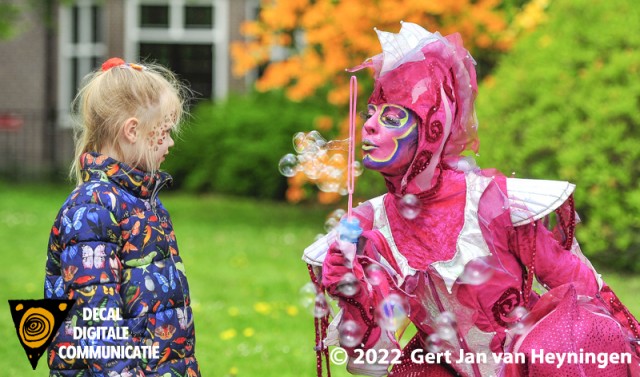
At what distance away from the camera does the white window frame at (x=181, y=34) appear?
18.4 metres

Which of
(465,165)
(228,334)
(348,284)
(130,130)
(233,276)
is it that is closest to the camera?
(348,284)

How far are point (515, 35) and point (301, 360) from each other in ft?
19.0

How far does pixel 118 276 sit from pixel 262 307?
4445mm

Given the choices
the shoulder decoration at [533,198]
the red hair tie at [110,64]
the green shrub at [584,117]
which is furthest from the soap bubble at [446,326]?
→ the green shrub at [584,117]

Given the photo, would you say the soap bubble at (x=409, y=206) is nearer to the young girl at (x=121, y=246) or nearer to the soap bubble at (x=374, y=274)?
the soap bubble at (x=374, y=274)

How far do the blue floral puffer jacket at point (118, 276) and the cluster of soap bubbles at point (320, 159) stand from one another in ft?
1.78

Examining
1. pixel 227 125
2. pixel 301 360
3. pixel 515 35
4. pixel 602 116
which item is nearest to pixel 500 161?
pixel 602 116

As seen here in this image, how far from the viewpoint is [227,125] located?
1648 cm

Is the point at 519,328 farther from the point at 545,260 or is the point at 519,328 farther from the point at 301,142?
the point at 301,142

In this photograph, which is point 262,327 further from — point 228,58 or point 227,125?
point 228,58

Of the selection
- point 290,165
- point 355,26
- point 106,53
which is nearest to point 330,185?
point 290,165

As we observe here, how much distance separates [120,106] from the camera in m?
3.18

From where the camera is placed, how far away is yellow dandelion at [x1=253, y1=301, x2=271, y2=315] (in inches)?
286

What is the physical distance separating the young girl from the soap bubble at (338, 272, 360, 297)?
1.80 feet
